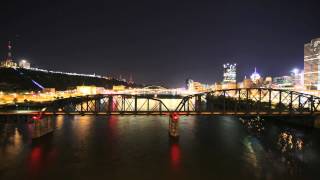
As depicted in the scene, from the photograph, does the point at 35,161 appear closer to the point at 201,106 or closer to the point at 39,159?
the point at 39,159

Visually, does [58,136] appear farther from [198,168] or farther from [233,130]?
[233,130]

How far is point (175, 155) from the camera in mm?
43406

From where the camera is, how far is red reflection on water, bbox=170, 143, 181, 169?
128ft

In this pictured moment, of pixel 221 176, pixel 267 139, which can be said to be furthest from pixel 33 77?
pixel 221 176

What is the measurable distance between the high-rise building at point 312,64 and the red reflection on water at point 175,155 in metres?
129

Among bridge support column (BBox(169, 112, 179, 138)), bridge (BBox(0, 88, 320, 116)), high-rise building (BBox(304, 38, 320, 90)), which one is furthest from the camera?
high-rise building (BBox(304, 38, 320, 90))

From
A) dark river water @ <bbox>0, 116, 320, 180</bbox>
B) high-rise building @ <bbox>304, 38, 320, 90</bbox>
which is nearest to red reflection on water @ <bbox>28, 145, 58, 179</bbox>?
dark river water @ <bbox>0, 116, 320, 180</bbox>

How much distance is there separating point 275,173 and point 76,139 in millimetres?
30224

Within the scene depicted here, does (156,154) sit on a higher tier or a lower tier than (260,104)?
lower

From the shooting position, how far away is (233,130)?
2611 inches

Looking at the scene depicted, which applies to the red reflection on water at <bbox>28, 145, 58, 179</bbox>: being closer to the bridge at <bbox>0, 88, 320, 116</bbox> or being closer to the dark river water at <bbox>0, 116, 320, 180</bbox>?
the dark river water at <bbox>0, 116, 320, 180</bbox>

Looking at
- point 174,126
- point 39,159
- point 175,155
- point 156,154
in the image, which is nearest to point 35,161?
point 39,159

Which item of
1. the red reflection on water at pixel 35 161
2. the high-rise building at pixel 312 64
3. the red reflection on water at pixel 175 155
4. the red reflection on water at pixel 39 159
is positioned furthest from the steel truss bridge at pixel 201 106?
the high-rise building at pixel 312 64

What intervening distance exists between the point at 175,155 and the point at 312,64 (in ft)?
505
